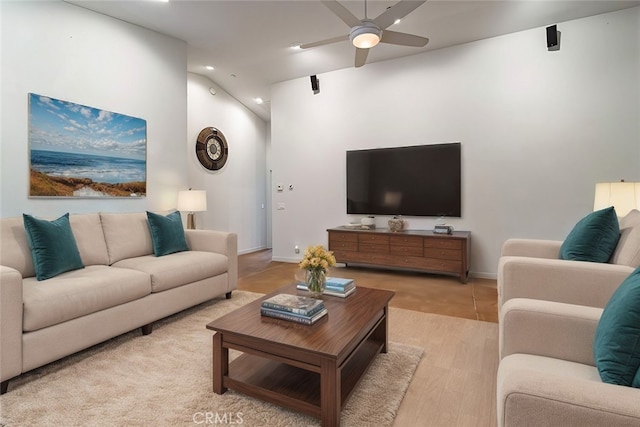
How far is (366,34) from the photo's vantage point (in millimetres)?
2541

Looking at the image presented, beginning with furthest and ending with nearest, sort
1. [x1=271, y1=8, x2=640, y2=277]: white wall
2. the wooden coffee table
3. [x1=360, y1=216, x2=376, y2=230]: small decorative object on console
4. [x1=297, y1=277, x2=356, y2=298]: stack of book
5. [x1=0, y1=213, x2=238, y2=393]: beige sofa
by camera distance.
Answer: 1. [x1=360, y1=216, x2=376, y2=230]: small decorative object on console
2. [x1=271, y1=8, x2=640, y2=277]: white wall
3. [x1=297, y1=277, x2=356, y2=298]: stack of book
4. [x1=0, y1=213, x2=238, y2=393]: beige sofa
5. the wooden coffee table

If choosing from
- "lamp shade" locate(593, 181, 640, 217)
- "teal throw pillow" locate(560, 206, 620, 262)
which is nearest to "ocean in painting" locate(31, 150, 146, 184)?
"teal throw pillow" locate(560, 206, 620, 262)

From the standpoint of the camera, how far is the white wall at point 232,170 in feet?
17.0

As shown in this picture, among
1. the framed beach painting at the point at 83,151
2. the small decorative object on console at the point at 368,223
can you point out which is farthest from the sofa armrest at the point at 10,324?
the small decorative object on console at the point at 368,223

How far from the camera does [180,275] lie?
272cm

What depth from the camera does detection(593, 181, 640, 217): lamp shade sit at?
254cm

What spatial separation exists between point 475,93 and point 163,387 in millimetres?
4495

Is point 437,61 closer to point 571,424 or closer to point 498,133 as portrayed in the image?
point 498,133

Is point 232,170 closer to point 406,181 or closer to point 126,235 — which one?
point 126,235

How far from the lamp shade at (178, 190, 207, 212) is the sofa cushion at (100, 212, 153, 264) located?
0.67 metres

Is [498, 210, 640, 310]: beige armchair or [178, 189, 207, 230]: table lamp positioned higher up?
[178, 189, 207, 230]: table lamp

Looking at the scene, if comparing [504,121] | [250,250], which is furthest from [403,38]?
[250,250]

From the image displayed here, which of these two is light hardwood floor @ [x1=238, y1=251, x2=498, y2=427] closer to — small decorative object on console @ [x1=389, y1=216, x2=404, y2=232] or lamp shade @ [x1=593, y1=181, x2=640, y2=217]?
small decorative object on console @ [x1=389, y1=216, x2=404, y2=232]

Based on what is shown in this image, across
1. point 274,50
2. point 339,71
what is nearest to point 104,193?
point 274,50
